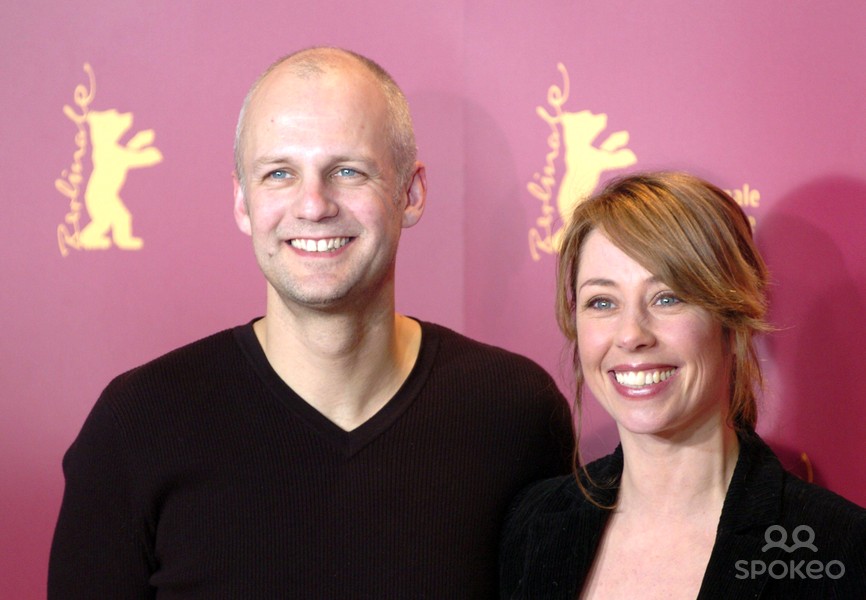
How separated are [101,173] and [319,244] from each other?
0.99 metres

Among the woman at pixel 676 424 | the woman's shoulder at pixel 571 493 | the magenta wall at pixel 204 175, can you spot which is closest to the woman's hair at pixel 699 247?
the woman at pixel 676 424

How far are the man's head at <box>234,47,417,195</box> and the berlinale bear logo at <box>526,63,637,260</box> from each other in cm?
50

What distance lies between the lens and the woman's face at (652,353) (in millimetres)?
1744

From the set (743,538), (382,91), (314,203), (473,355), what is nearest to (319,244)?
(314,203)

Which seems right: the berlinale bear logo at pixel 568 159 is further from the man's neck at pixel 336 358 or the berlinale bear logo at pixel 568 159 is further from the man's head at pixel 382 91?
the man's neck at pixel 336 358

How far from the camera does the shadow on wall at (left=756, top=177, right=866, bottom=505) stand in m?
2.04

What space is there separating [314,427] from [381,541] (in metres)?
0.22

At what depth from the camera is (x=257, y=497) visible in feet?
6.03

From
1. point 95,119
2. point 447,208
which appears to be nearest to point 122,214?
point 95,119

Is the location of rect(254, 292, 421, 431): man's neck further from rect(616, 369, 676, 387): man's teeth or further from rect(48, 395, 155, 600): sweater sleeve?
rect(616, 369, 676, 387): man's teeth

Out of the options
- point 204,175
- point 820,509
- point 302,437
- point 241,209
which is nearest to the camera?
point 820,509

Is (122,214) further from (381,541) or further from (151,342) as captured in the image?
(381,541)

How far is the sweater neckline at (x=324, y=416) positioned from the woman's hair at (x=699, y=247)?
0.41 metres

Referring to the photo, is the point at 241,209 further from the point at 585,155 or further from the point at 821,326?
the point at 821,326
